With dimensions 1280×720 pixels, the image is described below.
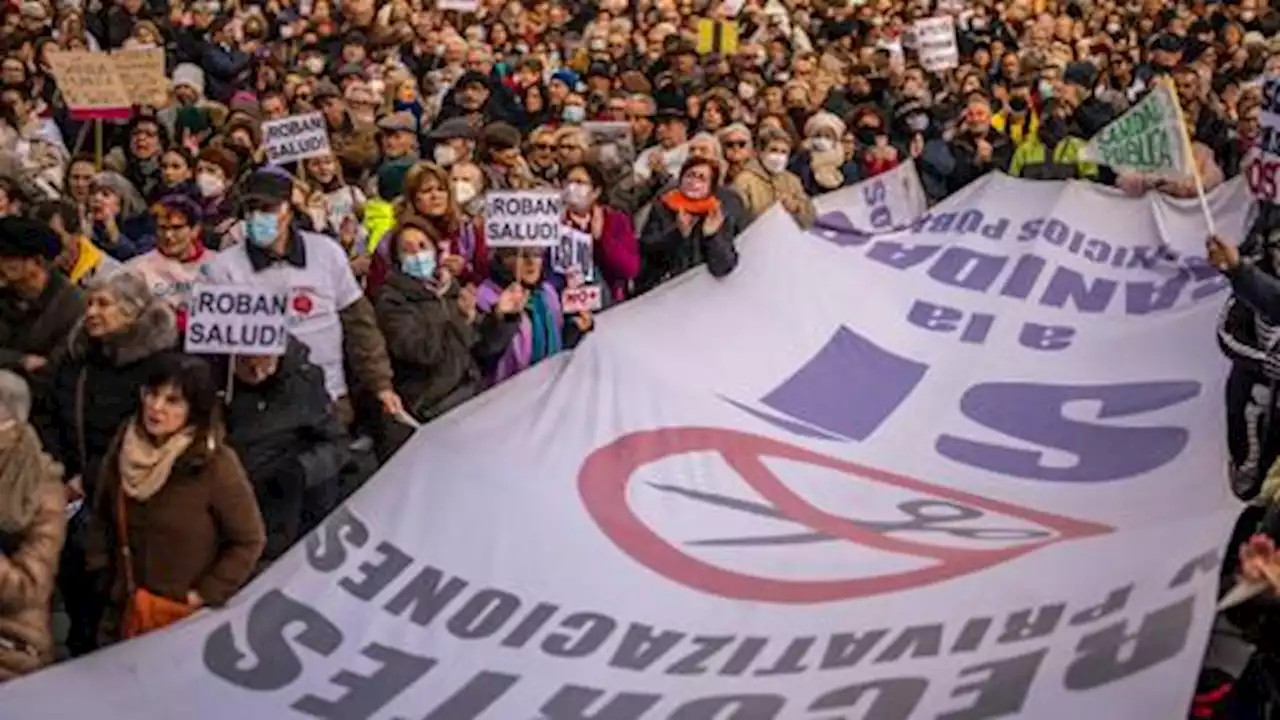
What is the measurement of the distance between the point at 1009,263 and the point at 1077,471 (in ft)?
10.8

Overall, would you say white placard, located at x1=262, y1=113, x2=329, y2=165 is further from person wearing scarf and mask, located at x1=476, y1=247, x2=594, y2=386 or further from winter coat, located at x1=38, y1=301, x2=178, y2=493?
winter coat, located at x1=38, y1=301, x2=178, y2=493

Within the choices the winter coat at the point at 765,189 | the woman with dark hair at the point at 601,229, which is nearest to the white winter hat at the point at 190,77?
the winter coat at the point at 765,189

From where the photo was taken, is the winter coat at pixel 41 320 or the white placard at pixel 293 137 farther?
the white placard at pixel 293 137

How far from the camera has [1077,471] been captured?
7469 millimetres

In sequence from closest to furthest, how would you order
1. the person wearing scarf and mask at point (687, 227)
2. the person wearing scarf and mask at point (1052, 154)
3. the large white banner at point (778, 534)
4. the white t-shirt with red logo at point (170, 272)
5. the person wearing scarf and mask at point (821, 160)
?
the large white banner at point (778, 534) → the white t-shirt with red logo at point (170, 272) → the person wearing scarf and mask at point (687, 227) → the person wearing scarf and mask at point (821, 160) → the person wearing scarf and mask at point (1052, 154)

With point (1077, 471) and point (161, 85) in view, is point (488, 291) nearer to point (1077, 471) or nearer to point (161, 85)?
point (1077, 471)

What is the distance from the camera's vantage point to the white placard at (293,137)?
32.7 ft

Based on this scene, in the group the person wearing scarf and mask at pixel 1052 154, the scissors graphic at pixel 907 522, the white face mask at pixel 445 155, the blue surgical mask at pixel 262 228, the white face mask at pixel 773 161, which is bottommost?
the person wearing scarf and mask at pixel 1052 154

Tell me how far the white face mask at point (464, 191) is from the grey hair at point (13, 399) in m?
3.58

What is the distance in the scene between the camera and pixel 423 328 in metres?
7.66

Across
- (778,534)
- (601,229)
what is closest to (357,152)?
(601,229)

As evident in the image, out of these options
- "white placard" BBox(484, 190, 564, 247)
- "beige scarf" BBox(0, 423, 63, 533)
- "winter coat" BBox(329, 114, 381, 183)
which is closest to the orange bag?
"beige scarf" BBox(0, 423, 63, 533)

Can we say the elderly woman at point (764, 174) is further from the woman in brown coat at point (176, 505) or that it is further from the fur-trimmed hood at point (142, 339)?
the woman in brown coat at point (176, 505)

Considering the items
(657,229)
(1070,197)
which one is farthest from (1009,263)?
(657,229)
